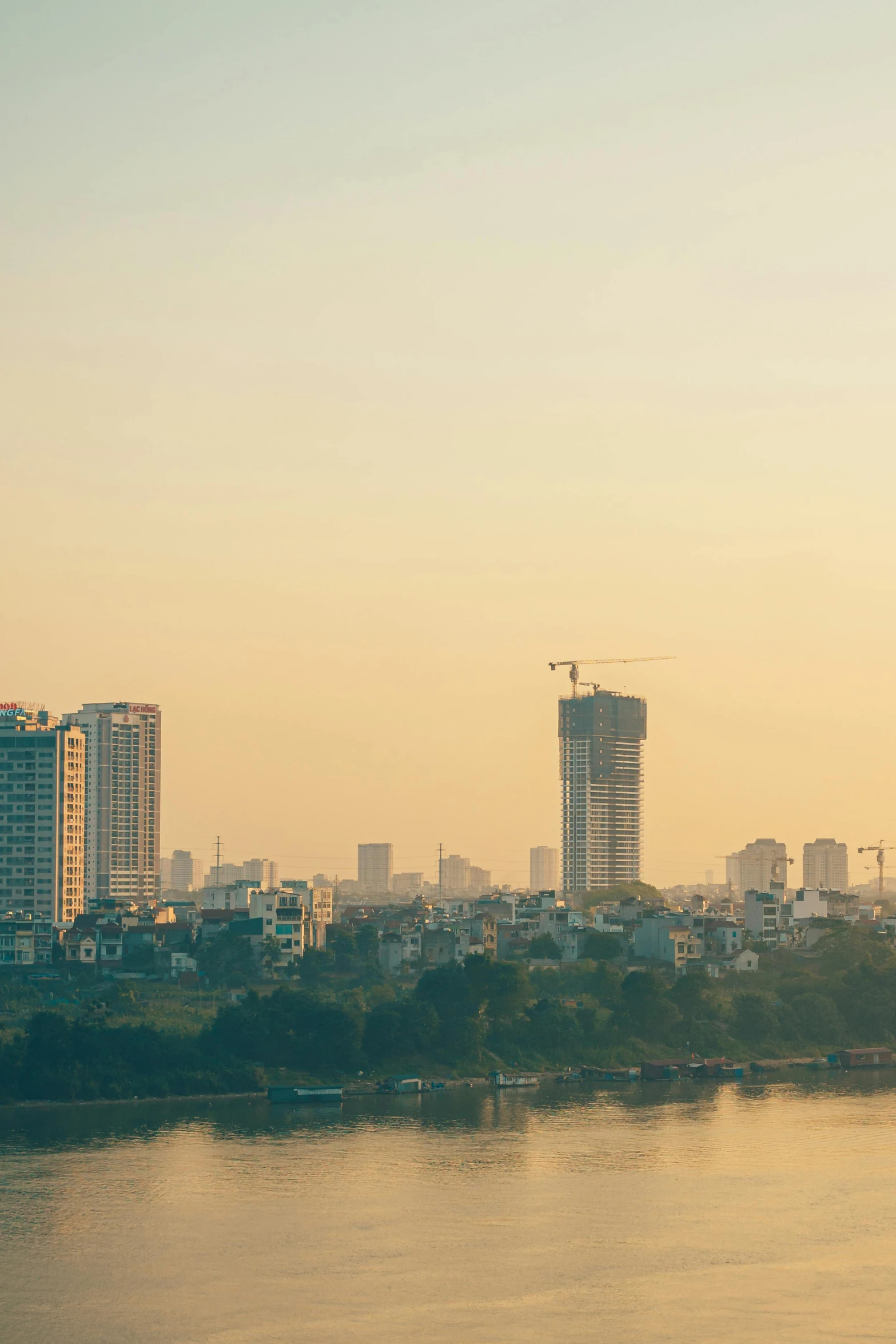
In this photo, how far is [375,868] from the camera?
179875 mm

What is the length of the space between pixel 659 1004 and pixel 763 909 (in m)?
23.6

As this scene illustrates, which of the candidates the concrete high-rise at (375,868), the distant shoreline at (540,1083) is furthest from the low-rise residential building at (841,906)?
the concrete high-rise at (375,868)

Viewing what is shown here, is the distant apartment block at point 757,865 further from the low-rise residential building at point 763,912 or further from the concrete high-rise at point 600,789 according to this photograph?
the low-rise residential building at point 763,912

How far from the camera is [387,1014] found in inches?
1495

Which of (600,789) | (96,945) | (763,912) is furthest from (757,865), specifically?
(96,945)

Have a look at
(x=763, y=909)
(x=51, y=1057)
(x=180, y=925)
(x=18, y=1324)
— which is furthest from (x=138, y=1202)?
(x=763, y=909)

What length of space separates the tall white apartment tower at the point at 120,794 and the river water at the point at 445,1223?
62.5 m

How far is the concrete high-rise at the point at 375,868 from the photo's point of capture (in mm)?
178625

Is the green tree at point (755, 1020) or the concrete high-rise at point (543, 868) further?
the concrete high-rise at point (543, 868)

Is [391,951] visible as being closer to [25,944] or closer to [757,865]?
[25,944]

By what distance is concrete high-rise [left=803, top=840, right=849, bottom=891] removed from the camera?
14475cm

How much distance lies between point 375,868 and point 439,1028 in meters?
142

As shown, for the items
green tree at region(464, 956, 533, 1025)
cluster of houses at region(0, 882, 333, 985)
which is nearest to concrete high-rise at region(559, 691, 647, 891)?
cluster of houses at region(0, 882, 333, 985)

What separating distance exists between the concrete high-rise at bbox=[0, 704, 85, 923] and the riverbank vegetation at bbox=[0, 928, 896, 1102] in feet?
78.5
